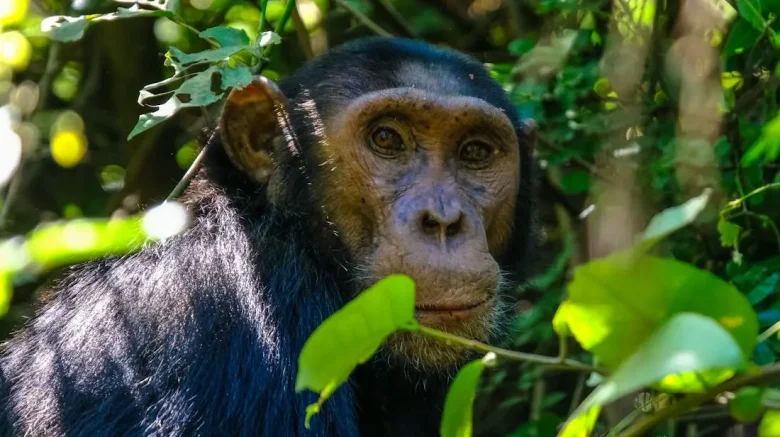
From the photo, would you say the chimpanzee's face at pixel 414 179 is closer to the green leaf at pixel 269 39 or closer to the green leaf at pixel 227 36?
the green leaf at pixel 227 36

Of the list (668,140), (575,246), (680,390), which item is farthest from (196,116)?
(680,390)

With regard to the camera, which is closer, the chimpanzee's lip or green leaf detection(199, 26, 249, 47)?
the chimpanzee's lip

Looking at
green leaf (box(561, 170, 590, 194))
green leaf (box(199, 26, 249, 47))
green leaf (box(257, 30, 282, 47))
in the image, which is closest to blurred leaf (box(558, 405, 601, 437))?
green leaf (box(257, 30, 282, 47))

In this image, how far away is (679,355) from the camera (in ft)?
4.97

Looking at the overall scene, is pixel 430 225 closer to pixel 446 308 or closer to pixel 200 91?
pixel 446 308

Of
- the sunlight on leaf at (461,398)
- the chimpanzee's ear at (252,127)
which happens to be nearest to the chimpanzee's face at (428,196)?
the chimpanzee's ear at (252,127)

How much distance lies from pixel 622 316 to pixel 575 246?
188 inches

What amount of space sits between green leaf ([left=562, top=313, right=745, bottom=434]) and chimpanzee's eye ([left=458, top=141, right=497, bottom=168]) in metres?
3.27

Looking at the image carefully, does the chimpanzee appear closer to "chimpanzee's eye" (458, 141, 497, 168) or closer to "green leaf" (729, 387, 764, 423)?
"chimpanzee's eye" (458, 141, 497, 168)

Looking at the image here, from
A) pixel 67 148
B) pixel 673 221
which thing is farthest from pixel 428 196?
pixel 67 148

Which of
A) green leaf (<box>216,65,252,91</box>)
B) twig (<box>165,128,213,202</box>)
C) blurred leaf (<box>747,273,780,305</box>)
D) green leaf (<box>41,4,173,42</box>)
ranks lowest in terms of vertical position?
blurred leaf (<box>747,273,780,305</box>)

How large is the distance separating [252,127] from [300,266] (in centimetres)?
85

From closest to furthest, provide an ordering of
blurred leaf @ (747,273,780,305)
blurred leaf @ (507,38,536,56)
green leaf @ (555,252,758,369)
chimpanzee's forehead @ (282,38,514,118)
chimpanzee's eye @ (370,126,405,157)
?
green leaf @ (555,252,758,369) < blurred leaf @ (747,273,780,305) < chimpanzee's eye @ (370,126,405,157) < chimpanzee's forehead @ (282,38,514,118) < blurred leaf @ (507,38,536,56)

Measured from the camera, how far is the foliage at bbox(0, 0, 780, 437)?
6.20ft
